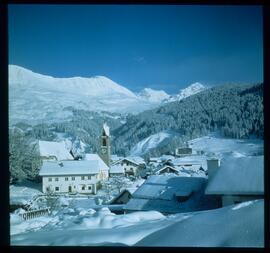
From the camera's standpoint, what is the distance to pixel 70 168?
12.6 feet

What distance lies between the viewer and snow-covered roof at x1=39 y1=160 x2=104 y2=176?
12.2 ft

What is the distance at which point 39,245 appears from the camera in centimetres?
238

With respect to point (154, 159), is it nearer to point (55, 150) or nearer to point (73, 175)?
point (73, 175)

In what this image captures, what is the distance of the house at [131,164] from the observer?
3660 mm

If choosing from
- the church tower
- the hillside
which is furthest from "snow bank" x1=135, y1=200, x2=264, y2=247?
the church tower

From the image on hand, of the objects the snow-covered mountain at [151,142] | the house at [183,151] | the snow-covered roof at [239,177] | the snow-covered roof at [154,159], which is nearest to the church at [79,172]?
the snow-covered mountain at [151,142]

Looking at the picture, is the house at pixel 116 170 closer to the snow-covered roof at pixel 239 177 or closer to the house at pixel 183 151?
the house at pixel 183 151

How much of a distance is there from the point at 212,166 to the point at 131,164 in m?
0.89

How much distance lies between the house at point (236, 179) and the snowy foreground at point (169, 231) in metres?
0.69

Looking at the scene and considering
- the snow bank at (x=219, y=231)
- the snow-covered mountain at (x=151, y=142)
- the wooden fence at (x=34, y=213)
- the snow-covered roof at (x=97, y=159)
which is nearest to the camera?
the snow bank at (x=219, y=231)

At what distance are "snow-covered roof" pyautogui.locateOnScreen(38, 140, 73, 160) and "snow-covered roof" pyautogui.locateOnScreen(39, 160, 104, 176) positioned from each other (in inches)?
3.8
